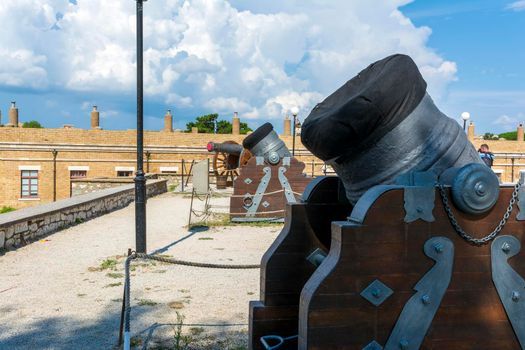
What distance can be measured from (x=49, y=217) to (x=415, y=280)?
7459 millimetres

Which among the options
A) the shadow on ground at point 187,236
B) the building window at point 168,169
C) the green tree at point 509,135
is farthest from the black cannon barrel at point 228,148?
the green tree at point 509,135

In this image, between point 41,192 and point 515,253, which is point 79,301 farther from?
point 41,192

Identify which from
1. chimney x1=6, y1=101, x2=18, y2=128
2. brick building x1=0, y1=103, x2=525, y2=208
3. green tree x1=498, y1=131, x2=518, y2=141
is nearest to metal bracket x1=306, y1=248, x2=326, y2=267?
brick building x1=0, y1=103, x2=525, y2=208

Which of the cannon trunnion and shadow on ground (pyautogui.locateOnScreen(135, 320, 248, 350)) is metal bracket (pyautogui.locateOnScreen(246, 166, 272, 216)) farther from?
the cannon trunnion

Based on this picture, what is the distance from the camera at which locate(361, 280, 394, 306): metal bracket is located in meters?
2.50

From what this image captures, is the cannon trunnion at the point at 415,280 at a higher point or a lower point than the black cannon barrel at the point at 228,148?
lower

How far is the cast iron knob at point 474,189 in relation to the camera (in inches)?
101

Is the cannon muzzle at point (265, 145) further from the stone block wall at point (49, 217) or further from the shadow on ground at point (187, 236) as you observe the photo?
the stone block wall at point (49, 217)

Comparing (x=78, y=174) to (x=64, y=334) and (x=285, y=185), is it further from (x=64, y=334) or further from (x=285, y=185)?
(x=64, y=334)

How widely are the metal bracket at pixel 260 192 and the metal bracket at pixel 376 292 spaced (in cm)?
840

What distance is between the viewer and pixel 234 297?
5215 mm

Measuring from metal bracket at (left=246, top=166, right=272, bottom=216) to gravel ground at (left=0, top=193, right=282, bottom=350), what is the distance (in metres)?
1.91

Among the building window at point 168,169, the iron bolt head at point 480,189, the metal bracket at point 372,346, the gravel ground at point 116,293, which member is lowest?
the gravel ground at point 116,293

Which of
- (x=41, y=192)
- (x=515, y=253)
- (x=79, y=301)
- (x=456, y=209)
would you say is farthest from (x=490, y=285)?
(x=41, y=192)
